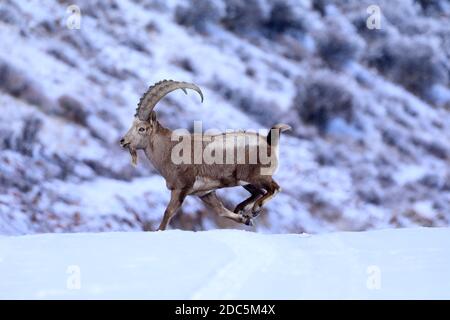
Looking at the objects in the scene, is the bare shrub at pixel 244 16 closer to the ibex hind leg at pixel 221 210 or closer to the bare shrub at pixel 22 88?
the bare shrub at pixel 22 88

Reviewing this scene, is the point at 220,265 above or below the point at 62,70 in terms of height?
below

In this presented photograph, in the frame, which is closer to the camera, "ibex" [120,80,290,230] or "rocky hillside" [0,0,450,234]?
"ibex" [120,80,290,230]

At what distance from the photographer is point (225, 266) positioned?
11.2 ft

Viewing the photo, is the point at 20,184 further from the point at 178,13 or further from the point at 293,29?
the point at 293,29

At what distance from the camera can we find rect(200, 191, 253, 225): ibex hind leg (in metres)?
4.95

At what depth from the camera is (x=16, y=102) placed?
8312 millimetres

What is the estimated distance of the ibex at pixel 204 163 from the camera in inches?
193

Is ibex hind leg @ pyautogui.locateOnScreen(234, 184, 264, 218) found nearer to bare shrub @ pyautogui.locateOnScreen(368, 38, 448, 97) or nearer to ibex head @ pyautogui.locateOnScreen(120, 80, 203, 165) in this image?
ibex head @ pyautogui.locateOnScreen(120, 80, 203, 165)

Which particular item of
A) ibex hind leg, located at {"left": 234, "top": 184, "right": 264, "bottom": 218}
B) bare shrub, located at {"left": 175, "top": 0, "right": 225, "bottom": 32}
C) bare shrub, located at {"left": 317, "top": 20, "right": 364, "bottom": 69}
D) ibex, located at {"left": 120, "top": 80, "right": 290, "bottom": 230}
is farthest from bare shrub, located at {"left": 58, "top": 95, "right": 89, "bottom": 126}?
ibex hind leg, located at {"left": 234, "top": 184, "right": 264, "bottom": 218}

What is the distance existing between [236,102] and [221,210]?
156 inches

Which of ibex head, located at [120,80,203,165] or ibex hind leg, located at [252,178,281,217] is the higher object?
ibex head, located at [120,80,203,165]

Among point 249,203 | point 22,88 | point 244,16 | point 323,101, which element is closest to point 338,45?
point 323,101
